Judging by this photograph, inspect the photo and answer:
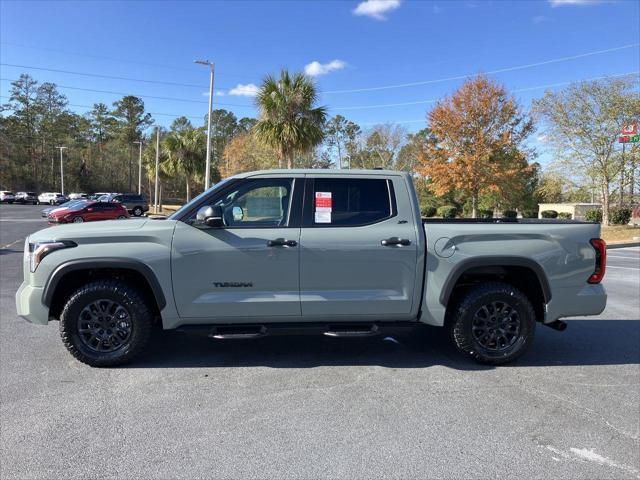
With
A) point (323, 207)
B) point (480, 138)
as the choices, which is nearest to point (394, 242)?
point (323, 207)

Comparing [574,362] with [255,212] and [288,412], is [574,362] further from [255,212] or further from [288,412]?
[255,212]

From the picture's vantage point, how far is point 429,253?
4.33m

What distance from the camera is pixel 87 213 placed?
85.2 ft

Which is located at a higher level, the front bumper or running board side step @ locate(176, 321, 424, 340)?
the front bumper

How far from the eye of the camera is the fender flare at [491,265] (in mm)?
4344

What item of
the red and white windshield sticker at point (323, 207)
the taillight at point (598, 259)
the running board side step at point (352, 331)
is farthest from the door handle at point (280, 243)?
the taillight at point (598, 259)

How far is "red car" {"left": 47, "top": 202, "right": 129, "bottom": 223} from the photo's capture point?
Result: 25.2m

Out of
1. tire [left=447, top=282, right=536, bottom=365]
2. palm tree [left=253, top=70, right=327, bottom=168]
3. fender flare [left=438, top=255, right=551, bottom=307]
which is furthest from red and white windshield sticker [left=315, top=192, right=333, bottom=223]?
palm tree [left=253, top=70, right=327, bottom=168]

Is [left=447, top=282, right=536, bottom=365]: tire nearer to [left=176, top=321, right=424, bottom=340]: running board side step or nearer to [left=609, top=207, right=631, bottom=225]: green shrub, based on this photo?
[left=176, top=321, right=424, bottom=340]: running board side step

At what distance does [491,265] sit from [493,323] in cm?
59

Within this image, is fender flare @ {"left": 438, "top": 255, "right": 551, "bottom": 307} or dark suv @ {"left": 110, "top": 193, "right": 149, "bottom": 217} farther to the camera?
dark suv @ {"left": 110, "top": 193, "right": 149, "bottom": 217}

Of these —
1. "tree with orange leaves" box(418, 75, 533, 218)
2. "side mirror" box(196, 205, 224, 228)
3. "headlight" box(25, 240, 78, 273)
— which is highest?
"tree with orange leaves" box(418, 75, 533, 218)

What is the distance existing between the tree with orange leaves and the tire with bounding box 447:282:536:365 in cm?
2288

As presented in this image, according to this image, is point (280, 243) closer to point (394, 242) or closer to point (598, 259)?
point (394, 242)
